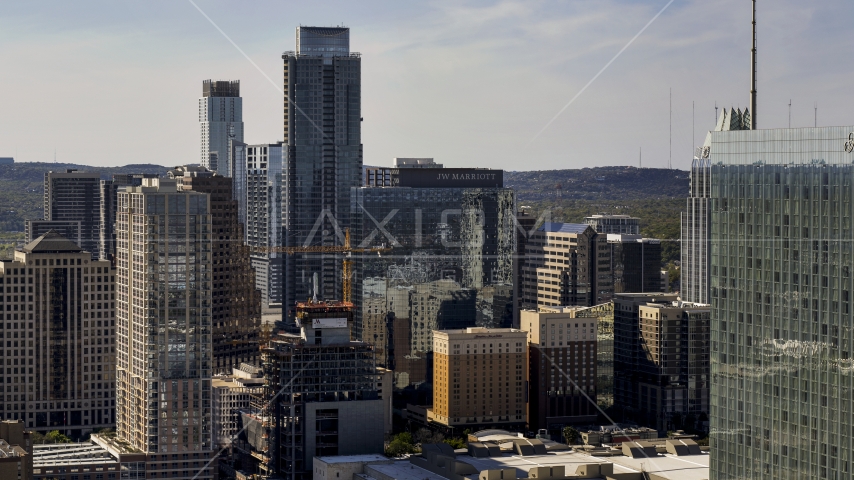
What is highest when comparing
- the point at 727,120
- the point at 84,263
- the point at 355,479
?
the point at 727,120

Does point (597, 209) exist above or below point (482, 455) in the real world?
above

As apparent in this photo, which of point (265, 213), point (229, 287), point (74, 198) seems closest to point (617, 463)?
point (229, 287)

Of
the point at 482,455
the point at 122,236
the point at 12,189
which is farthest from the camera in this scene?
the point at 12,189

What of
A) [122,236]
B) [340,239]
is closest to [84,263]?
[122,236]

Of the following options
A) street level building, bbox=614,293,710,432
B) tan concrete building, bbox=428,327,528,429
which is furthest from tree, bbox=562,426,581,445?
street level building, bbox=614,293,710,432

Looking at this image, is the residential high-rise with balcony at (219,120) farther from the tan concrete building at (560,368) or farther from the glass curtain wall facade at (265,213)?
the tan concrete building at (560,368)

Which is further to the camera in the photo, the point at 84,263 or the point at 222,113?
the point at 222,113

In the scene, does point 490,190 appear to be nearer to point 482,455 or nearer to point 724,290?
point 482,455
